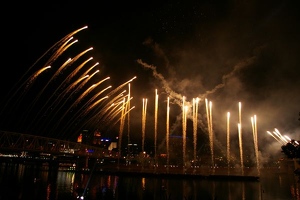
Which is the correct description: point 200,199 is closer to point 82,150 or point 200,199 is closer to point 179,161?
point 82,150

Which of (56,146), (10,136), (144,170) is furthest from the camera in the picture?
(56,146)

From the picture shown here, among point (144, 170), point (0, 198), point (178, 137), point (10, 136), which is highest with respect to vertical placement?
point (178, 137)

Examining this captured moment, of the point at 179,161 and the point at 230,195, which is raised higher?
the point at 179,161

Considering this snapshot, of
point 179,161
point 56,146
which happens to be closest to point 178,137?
point 179,161

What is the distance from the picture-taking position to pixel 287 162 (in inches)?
3435

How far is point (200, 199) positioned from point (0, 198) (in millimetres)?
20736

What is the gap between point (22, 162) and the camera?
12712 centimetres

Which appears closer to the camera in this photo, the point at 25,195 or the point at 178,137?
the point at 25,195

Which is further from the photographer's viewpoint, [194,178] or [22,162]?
[22,162]

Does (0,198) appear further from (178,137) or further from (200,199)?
(178,137)

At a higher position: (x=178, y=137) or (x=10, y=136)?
(x=178, y=137)

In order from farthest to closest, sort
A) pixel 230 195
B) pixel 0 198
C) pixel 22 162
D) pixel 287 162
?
pixel 22 162
pixel 287 162
pixel 230 195
pixel 0 198

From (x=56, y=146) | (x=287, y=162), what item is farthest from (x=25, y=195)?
(x=287, y=162)

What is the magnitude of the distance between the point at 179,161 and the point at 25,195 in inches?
3386
